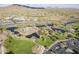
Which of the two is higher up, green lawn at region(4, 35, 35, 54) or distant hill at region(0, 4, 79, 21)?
distant hill at region(0, 4, 79, 21)

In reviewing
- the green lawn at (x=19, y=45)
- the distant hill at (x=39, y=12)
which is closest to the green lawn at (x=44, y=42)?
the green lawn at (x=19, y=45)

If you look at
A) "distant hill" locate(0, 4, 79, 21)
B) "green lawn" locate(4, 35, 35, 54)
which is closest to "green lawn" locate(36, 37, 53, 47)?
"green lawn" locate(4, 35, 35, 54)

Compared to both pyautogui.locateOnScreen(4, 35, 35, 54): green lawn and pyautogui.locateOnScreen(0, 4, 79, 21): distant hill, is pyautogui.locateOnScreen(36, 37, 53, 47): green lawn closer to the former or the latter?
pyautogui.locateOnScreen(4, 35, 35, 54): green lawn

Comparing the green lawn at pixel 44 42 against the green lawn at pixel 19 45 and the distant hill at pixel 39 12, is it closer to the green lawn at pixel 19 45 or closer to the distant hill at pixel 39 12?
the green lawn at pixel 19 45

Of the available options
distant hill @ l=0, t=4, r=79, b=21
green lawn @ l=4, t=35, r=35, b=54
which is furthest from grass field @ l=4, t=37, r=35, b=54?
distant hill @ l=0, t=4, r=79, b=21

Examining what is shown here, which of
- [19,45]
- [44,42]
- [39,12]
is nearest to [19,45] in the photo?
[19,45]
